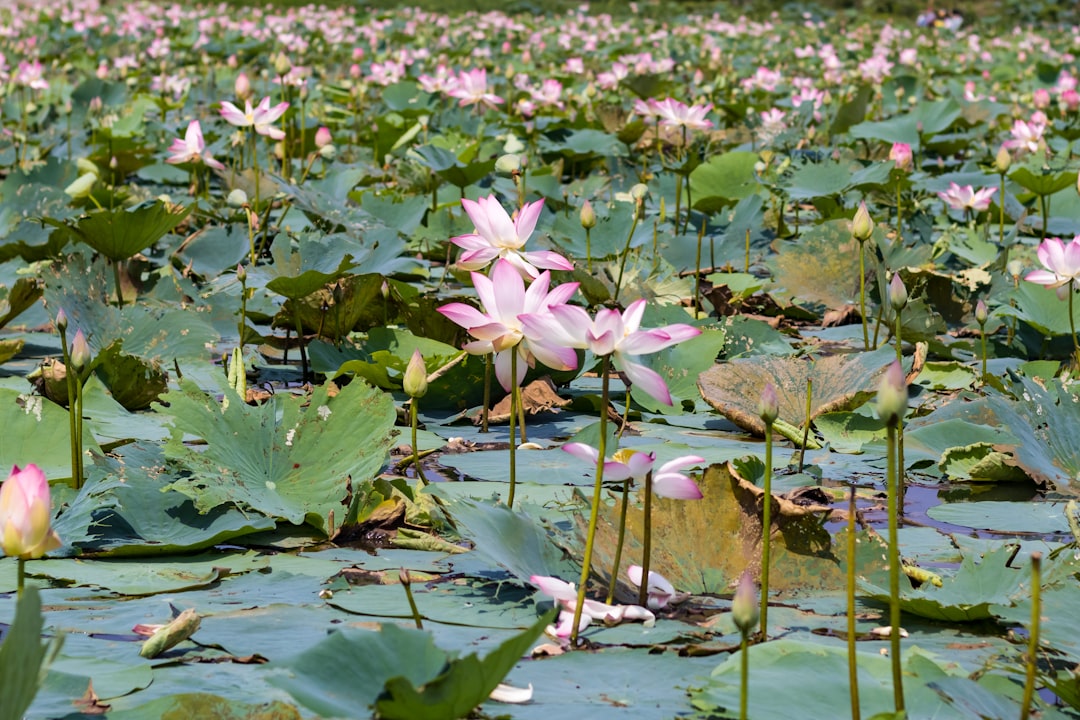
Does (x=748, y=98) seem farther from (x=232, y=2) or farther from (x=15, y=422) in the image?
(x=232, y=2)

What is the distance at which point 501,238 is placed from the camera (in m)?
1.74

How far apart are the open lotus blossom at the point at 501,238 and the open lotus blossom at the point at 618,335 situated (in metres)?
0.41

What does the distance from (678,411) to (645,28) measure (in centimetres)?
1263

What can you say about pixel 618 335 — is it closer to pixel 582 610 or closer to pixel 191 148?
pixel 582 610

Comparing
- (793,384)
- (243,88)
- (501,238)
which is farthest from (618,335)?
(243,88)

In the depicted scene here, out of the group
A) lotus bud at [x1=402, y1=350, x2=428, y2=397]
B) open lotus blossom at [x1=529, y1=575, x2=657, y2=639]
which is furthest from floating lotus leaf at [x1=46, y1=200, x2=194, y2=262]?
open lotus blossom at [x1=529, y1=575, x2=657, y2=639]

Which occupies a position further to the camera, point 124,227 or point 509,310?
point 124,227

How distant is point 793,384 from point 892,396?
128 cm

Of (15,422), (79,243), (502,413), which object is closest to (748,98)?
(79,243)

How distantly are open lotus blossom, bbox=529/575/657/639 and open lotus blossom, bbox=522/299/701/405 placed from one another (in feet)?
0.77

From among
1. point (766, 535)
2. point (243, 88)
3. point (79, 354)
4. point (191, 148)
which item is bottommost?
point (766, 535)

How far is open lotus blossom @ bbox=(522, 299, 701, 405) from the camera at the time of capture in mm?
1247

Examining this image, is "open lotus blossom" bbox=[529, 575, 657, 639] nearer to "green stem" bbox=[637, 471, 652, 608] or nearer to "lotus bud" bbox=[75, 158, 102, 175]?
"green stem" bbox=[637, 471, 652, 608]

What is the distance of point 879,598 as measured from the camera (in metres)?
1.39
